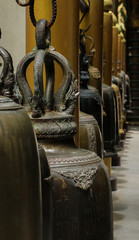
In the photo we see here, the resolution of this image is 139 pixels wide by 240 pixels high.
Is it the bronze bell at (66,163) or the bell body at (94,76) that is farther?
the bell body at (94,76)

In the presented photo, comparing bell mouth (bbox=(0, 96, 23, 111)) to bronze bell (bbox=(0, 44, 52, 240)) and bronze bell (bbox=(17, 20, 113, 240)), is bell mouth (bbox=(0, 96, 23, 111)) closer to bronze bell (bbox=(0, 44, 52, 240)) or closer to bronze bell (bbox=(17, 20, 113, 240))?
bronze bell (bbox=(0, 44, 52, 240))

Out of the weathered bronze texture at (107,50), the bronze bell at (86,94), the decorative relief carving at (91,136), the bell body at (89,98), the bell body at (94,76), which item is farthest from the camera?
the weathered bronze texture at (107,50)

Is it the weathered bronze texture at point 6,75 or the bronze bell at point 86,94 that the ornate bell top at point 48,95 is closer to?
the weathered bronze texture at point 6,75

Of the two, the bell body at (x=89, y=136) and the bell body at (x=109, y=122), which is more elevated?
the bell body at (x=89, y=136)

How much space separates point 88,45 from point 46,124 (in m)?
2.69

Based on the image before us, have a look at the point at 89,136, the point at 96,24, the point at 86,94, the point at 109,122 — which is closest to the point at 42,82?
the point at 89,136

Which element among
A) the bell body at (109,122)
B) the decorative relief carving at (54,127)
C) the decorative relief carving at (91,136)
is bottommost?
the bell body at (109,122)

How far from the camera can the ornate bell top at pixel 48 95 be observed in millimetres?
2107

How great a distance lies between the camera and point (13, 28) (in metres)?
3.52

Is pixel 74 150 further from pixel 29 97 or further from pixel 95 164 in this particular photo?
pixel 29 97

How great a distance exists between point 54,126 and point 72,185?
200 mm

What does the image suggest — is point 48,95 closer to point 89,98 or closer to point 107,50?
point 89,98

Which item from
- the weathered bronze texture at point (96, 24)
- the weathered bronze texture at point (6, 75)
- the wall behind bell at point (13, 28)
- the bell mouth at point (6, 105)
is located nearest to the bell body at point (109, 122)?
the weathered bronze texture at point (96, 24)

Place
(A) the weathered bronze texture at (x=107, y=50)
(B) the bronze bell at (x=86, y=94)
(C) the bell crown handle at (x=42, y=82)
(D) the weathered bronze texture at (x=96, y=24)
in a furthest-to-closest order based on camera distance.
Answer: (A) the weathered bronze texture at (x=107, y=50) → (D) the weathered bronze texture at (x=96, y=24) → (B) the bronze bell at (x=86, y=94) → (C) the bell crown handle at (x=42, y=82)
